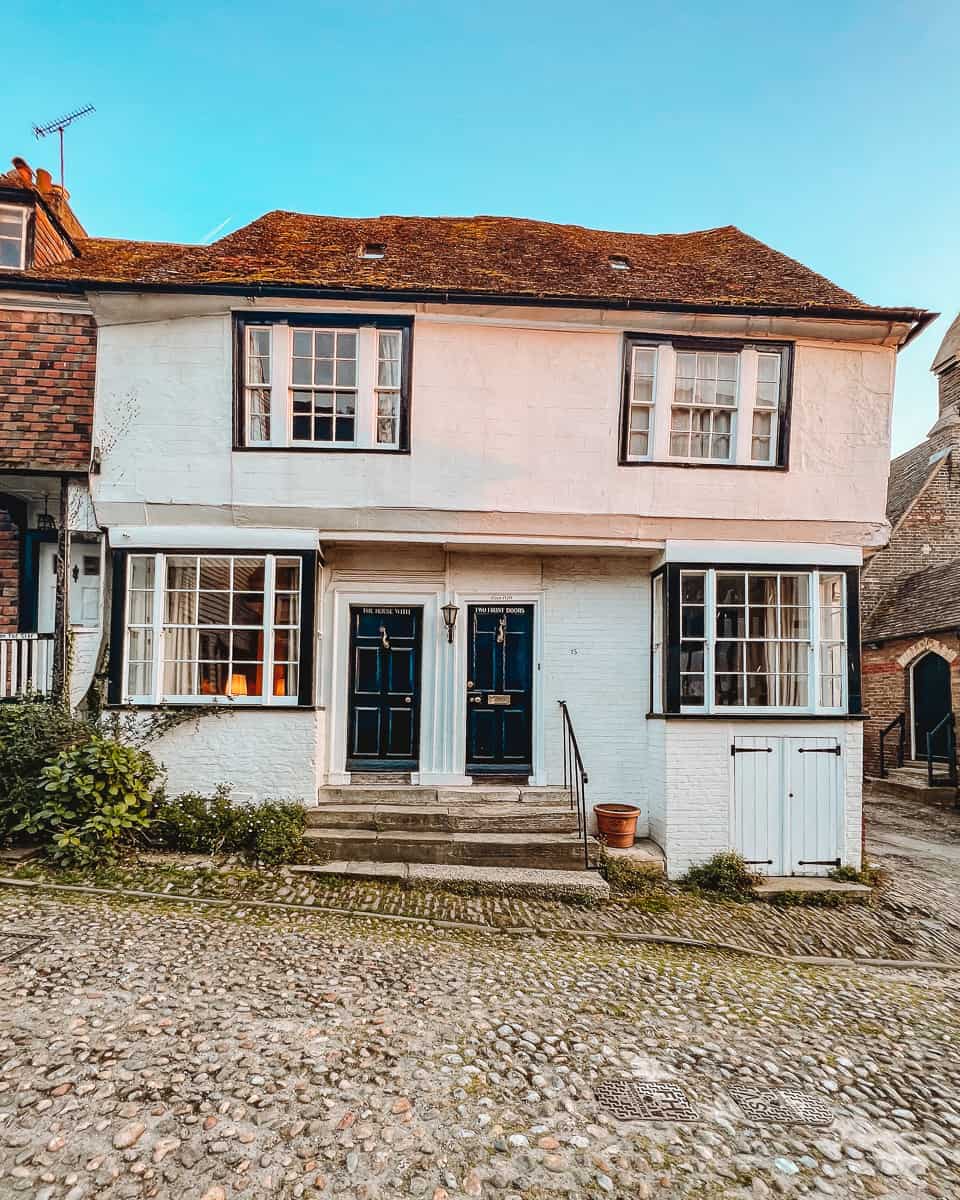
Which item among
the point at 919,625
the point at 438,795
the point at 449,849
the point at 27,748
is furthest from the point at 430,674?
the point at 919,625

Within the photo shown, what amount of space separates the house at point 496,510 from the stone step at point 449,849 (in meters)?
0.04

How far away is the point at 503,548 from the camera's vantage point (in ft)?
30.3

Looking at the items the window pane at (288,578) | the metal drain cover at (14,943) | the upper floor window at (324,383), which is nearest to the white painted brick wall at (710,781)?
the window pane at (288,578)

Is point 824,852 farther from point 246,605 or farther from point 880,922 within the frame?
point 246,605

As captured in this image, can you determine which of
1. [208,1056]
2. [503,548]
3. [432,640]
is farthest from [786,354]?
[208,1056]

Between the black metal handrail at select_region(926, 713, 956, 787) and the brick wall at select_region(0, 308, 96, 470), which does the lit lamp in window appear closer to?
the brick wall at select_region(0, 308, 96, 470)

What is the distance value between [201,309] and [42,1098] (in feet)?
26.7

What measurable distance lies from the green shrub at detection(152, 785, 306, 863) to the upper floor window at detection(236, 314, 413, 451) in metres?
4.49

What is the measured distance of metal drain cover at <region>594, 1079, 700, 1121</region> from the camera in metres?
3.80

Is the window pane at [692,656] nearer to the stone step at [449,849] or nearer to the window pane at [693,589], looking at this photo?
the window pane at [693,589]

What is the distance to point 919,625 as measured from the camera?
54.1 feet

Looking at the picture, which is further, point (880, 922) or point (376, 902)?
point (880, 922)

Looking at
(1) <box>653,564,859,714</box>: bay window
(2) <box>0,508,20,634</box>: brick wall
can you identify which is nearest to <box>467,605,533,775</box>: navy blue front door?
(1) <box>653,564,859,714</box>: bay window

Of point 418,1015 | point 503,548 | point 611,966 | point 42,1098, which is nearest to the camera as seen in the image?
point 42,1098
